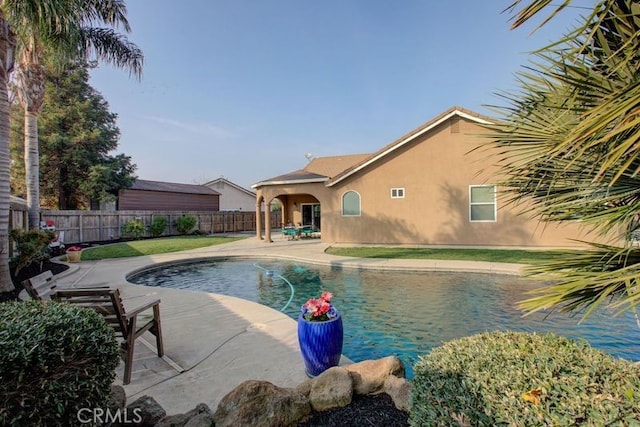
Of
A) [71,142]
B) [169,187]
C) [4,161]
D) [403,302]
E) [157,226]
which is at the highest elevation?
[71,142]

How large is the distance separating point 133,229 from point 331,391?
24.4 meters

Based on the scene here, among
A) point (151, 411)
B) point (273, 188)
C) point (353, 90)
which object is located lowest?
point (151, 411)

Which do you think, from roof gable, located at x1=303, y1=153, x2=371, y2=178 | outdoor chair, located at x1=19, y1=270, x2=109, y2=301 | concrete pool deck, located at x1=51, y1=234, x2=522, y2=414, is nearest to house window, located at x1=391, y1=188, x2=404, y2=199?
roof gable, located at x1=303, y1=153, x2=371, y2=178

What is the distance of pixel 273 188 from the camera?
69.1ft

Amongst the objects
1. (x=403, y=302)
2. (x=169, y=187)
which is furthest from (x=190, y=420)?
(x=169, y=187)

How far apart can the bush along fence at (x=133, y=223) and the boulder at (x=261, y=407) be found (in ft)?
70.8

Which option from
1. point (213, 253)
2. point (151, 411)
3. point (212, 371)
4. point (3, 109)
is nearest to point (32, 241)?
point (3, 109)

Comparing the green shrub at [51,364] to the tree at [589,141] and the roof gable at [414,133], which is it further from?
the roof gable at [414,133]

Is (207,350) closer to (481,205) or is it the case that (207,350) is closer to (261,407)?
(261,407)

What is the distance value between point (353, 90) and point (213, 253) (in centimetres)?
1316

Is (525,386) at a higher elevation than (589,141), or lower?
lower

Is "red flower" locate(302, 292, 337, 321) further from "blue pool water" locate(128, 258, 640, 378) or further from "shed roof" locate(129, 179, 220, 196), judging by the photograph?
"shed roof" locate(129, 179, 220, 196)

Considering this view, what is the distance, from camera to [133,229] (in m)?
23.6

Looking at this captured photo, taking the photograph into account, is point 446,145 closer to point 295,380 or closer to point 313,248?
point 313,248
